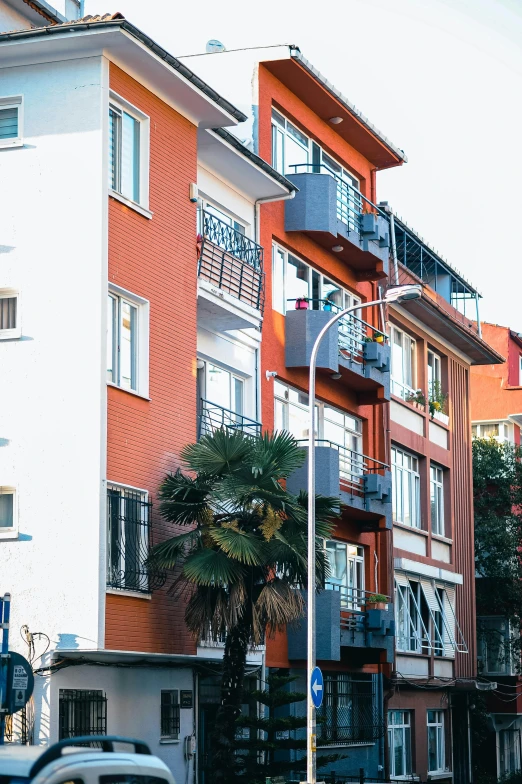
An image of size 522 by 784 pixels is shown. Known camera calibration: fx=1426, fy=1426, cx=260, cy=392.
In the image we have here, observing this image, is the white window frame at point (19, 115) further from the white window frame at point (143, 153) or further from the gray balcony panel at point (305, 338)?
the gray balcony panel at point (305, 338)

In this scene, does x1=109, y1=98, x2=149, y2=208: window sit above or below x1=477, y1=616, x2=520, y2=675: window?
above

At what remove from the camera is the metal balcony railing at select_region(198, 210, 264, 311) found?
25188 mm

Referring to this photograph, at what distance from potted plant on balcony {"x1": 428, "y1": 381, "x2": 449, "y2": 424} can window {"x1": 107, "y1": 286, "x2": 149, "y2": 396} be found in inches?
752

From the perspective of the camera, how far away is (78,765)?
349 inches

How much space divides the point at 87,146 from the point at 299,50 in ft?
34.8

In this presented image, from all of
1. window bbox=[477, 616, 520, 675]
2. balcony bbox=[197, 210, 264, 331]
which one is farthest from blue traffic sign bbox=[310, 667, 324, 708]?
window bbox=[477, 616, 520, 675]

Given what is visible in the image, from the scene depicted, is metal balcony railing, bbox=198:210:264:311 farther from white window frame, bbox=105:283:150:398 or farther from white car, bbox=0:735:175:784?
white car, bbox=0:735:175:784

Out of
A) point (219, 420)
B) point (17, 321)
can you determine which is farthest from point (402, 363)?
point (17, 321)

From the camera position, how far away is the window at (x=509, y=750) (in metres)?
48.1

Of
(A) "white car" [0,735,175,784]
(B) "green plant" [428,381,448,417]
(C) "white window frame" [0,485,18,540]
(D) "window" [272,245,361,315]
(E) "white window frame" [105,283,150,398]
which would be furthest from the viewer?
(B) "green plant" [428,381,448,417]

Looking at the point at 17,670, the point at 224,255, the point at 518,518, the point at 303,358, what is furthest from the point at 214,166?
the point at 518,518

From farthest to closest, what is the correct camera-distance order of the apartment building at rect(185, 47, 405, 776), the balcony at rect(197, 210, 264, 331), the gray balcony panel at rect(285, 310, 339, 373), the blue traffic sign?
the gray balcony panel at rect(285, 310, 339, 373) → the apartment building at rect(185, 47, 405, 776) → the balcony at rect(197, 210, 264, 331) → the blue traffic sign

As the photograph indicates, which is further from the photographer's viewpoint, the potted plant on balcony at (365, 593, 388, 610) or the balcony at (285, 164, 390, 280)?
the potted plant on balcony at (365, 593, 388, 610)

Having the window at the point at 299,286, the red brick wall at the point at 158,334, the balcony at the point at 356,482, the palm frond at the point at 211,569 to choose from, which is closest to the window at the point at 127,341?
the red brick wall at the point at 158,334
